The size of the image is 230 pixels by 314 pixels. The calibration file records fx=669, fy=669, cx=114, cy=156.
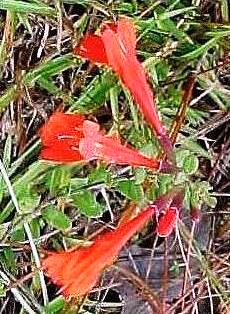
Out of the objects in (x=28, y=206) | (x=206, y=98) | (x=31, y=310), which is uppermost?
(x=206, y=98)

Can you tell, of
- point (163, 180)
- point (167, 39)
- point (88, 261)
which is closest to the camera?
point (88, 261)

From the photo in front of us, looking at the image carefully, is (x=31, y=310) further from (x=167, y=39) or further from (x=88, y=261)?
(x=167, y=39)

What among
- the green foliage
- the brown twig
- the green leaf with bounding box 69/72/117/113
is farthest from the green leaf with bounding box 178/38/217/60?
the brown twig

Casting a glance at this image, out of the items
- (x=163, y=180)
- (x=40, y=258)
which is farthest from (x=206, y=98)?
(x=40, y=258)

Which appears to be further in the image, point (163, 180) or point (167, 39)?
point (167, 39)

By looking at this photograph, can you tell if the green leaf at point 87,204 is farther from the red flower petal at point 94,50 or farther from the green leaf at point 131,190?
the red flower petal at point 94,50

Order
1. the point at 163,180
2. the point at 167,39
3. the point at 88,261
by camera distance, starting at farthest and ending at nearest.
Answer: the point at 167,39 → the point at 163,180 → the point at 88,261

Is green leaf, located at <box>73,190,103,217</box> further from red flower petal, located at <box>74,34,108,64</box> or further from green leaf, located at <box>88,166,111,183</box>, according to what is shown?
red flower petal, located at <box>74,34,108,64</box>
